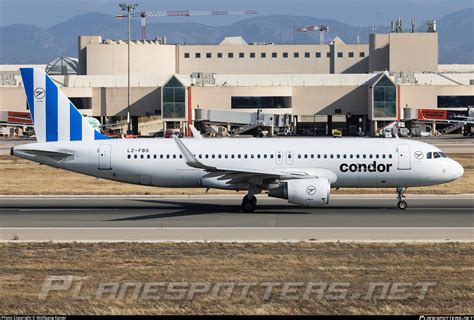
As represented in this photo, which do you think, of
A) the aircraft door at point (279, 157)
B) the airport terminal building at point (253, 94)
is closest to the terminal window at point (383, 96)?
the airport terminal building at point (253, 94)

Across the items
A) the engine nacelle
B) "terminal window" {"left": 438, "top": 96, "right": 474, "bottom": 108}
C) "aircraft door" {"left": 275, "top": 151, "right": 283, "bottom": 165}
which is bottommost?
the engine nacelle

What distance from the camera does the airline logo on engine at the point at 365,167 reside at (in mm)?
45125

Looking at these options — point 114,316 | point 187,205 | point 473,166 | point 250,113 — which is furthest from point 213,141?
point 250,113

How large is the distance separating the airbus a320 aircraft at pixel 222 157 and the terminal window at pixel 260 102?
9161cm

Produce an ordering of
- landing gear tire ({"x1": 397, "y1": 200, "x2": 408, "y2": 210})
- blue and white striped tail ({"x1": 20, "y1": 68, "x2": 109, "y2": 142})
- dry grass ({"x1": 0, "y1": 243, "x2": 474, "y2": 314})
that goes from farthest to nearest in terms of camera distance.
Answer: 1. blue and white striped tail ({"x1": 20, "y1": 68, "x2": 109, "y2": 142})
2. landing gear tire ({"x1": 397, "y1": 200, "x2": 408, "y2": 210})
3. dry grass ({"x1": 0, "y1": 243, "x2": 474, "y2": 314})

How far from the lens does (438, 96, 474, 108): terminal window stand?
456ft

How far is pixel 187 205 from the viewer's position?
156 ft

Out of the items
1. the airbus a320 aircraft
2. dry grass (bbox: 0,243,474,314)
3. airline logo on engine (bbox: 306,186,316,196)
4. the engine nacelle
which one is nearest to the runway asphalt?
the engine nacelle

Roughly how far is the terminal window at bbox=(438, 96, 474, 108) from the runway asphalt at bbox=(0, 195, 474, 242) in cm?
9016

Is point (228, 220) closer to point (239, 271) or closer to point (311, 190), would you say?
point (311, 190)

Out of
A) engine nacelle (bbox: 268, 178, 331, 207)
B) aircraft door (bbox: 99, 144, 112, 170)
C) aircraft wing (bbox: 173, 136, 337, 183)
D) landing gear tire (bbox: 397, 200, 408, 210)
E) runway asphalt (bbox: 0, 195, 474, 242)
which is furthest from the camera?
aircraft door (bbox: 99, 144, 112, 170)

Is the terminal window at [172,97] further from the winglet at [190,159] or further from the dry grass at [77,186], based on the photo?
the winglet at [190,159]

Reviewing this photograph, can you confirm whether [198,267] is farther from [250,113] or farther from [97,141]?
[250,113]

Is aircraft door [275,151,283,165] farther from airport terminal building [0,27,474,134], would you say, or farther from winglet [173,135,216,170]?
airport terminal building [0,27,474,134]
